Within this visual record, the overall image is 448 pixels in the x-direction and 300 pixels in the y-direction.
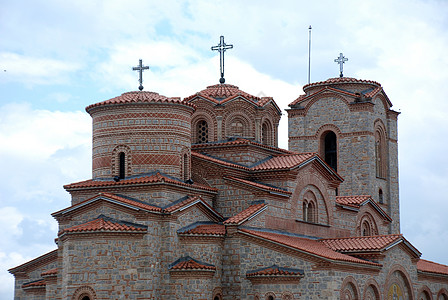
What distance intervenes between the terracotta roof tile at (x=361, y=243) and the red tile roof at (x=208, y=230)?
16.4ft

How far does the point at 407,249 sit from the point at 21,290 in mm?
16014

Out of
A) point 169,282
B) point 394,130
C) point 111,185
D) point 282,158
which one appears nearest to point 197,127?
point 282,158

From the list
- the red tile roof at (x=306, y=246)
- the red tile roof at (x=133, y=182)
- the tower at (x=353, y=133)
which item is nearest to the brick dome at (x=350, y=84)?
the tower at (x=353, y=133)

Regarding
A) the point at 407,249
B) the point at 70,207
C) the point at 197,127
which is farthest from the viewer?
the point at 197,127

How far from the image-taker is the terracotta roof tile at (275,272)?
29.9m

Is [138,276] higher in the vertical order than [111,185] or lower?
lower

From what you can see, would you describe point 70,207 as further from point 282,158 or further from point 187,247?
point 282,158

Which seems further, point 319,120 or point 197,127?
point 319,120

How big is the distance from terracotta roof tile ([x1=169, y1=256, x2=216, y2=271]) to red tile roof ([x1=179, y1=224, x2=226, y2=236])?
932 mm

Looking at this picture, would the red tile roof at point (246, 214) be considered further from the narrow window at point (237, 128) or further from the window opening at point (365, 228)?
the window opening at point (365, 228)

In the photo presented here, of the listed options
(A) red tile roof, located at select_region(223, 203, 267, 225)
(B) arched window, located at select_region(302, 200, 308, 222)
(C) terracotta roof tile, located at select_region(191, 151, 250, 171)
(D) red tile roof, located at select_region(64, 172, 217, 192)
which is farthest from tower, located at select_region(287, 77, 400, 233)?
(D) red tile roof, located at select_region(64, 172, 217, 192)

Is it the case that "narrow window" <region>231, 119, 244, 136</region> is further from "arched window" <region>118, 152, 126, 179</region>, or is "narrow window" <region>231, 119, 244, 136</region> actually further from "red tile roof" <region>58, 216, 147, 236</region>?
"red tile roof" <region>58, 216, 147, 236</region>

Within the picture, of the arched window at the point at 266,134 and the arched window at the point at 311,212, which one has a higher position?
the arched window at the point at 266,134

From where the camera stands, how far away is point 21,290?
35812mm
